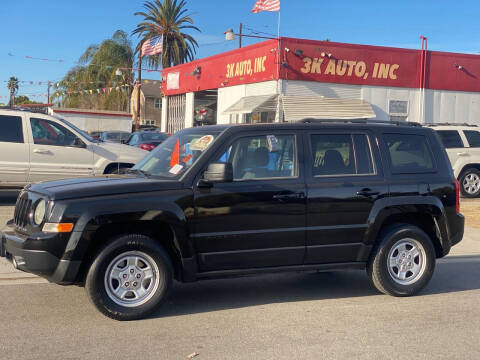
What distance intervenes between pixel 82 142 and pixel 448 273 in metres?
Result: 7.46

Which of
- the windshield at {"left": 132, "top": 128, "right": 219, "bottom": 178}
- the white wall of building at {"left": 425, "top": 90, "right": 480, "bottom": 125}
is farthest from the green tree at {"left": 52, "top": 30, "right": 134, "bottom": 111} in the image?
the windshield at {"left": 132, "top": 128, "right": 219, "bottom": 178}

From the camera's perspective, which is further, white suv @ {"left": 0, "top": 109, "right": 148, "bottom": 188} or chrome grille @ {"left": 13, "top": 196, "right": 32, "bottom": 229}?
white suv @ {"left": 0, "top": 109, "right": 148, "bottom": 188}

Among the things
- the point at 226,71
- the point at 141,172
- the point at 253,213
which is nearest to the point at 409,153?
the point at 253,213

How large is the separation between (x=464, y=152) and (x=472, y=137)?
0.58 metres

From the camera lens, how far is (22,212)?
5270 millimetres

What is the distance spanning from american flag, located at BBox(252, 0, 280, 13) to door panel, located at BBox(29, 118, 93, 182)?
14522 mm

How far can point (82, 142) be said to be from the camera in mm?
11562

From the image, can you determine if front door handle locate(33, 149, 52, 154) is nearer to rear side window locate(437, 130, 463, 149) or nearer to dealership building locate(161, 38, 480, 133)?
rear side window locate(437, 130, 463, 149)

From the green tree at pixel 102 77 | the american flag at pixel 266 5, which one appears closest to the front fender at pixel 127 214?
the american flag at pixel 266 5

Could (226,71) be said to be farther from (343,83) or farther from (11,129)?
(11,129)

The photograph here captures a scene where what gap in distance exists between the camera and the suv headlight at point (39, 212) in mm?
4906

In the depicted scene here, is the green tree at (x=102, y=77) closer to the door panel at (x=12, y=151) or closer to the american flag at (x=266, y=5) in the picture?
the american flag at (x=266, y=5)

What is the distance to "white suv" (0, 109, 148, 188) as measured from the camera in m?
11.1

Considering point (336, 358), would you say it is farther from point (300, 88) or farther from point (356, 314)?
point (300, 88)
